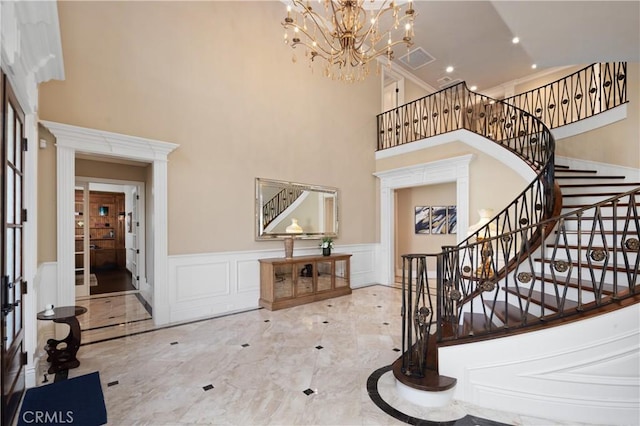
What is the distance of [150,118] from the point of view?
4301 millimetres

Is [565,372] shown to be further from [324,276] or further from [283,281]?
[324,276]

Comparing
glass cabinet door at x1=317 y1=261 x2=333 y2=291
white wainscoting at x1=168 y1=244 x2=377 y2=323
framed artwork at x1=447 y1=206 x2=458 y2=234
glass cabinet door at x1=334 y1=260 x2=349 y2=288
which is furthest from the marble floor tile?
framed artwork at x1=447 y1=206 x2=458 y2=234

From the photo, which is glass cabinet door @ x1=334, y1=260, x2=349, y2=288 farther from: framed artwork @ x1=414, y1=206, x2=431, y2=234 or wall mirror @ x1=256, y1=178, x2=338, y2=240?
framed artwork @ x1=414, y1=206, x2=431, y2=234

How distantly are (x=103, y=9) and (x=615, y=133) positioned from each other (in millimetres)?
7994

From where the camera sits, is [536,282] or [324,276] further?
[324,276]

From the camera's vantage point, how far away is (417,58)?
793cm

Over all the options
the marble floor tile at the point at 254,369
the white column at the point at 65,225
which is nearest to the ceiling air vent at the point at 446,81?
the marble floor tile at the point at 254,369

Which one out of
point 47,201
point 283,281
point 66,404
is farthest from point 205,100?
point 66,404

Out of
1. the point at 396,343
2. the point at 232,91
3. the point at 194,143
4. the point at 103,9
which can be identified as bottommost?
the point at 396,343

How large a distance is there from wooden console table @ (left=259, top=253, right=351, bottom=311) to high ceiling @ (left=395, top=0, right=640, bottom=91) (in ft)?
14.0

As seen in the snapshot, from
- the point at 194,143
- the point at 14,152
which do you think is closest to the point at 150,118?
the point at 194,143

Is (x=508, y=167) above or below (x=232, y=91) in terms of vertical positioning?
below

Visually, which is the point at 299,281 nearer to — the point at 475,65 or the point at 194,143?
the point at 194,143

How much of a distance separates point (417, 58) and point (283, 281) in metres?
6.76
